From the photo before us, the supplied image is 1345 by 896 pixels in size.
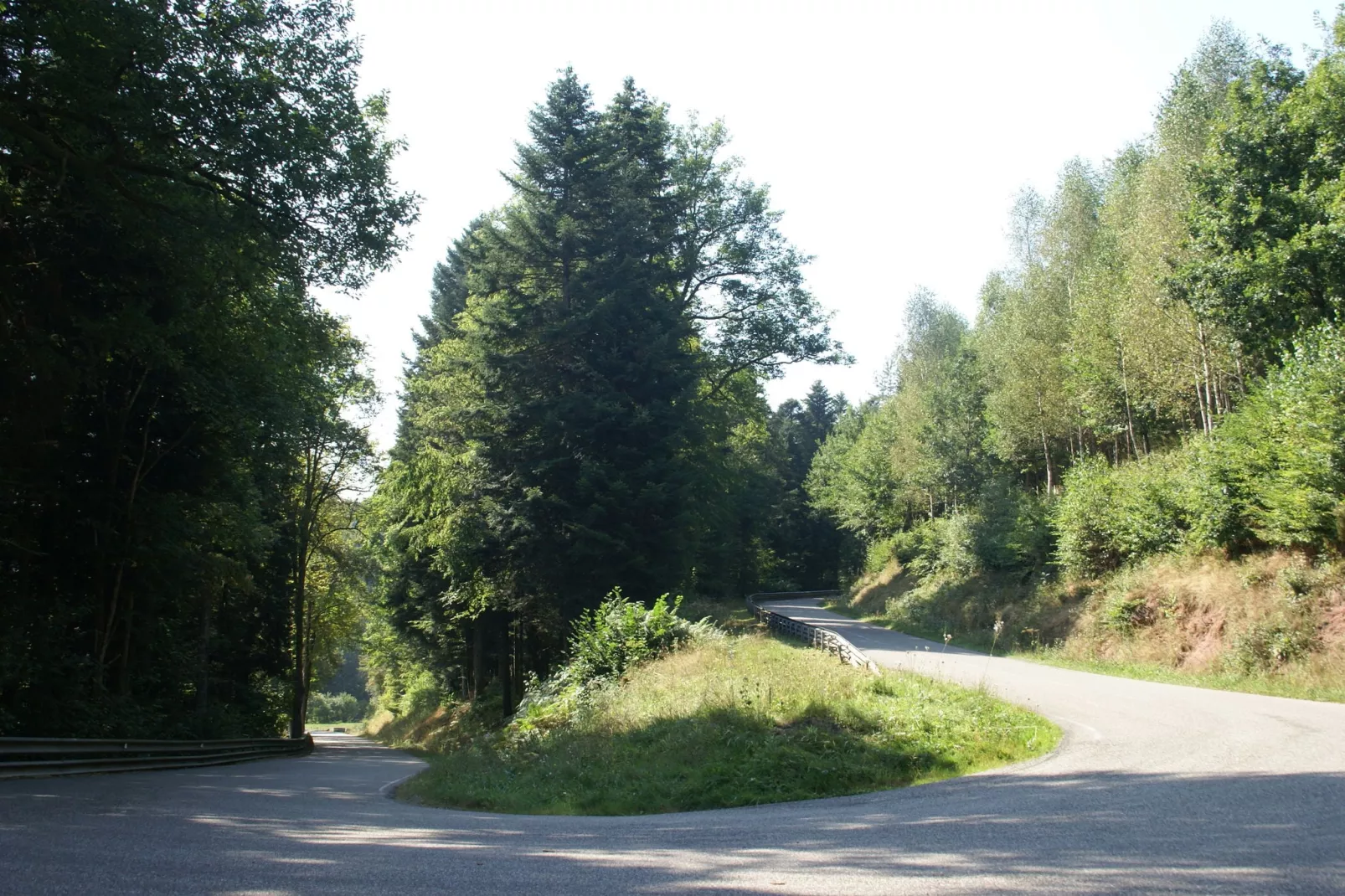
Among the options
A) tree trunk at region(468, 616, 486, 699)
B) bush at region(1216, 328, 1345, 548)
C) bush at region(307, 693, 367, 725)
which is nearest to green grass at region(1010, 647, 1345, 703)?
bush at region(1216, 328, 1345, 548)

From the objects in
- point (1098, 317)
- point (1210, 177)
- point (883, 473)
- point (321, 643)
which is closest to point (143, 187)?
point (1210, 177)

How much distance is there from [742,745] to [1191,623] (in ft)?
56.8

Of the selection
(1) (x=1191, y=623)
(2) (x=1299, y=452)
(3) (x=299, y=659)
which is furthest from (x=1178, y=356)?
Result: (3) (x=299, y=659)

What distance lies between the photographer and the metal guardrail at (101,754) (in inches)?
474

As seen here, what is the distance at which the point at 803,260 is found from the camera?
126ft

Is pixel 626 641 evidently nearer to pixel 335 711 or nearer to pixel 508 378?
pixel 508 378

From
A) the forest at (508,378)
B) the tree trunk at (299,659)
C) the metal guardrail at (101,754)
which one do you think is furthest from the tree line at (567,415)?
the metal guardrail at (101,754)

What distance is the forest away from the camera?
14.2 metres

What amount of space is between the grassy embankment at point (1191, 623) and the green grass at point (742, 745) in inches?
328

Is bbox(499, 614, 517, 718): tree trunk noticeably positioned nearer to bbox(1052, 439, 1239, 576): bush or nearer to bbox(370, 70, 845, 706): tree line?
bbox(370, 70, 845, 706): tree line

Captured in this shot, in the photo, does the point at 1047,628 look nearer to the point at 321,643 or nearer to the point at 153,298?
the point at 153,298

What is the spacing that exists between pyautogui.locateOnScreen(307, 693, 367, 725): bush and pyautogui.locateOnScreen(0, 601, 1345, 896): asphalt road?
11729cm

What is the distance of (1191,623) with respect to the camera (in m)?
23.5

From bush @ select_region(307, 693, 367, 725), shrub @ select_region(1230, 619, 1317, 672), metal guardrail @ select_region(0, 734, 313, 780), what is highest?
shrub @ select_region(1230, 619, 1317, 672)
